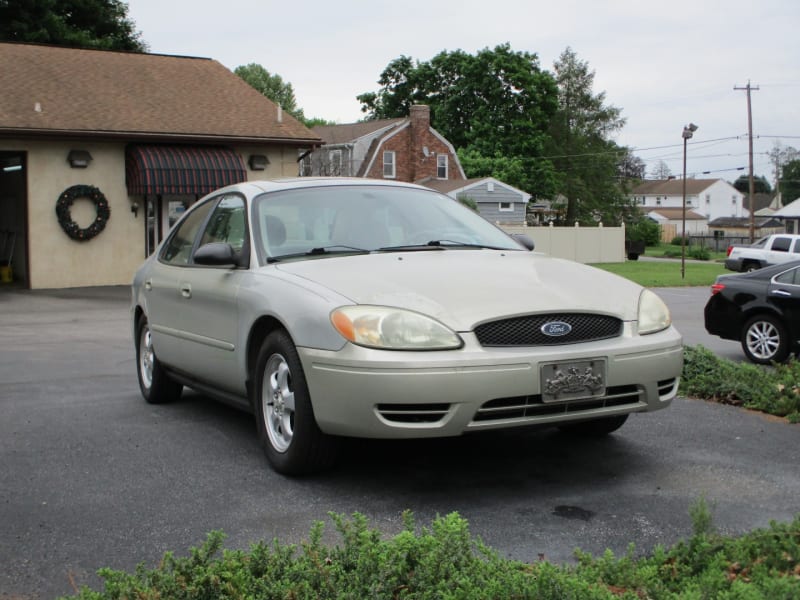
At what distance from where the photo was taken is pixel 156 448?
6109mm

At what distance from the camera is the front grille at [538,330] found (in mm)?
4758

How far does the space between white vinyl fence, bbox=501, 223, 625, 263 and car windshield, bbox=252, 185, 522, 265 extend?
116 feet

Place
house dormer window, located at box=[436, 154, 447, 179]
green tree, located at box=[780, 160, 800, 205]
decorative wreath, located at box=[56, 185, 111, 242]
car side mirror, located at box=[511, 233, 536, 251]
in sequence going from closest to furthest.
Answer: car side mirror, located at box=[511, 233, 536, 251] → decorative wreath, located at box=[56, 185, 111, 242] → house dormer window, located at box=[436, 154, 447, 179] → green tree, located at box=[780, 160, 800, 205]

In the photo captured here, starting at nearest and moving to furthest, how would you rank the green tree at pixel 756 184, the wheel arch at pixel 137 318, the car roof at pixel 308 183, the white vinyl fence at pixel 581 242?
1. the car roof at pixel 308 183
2. the wheel arch at pixel 137 318
3. the white vinyl fence at pixel 581 242
4. the green tree at pixel 756 184

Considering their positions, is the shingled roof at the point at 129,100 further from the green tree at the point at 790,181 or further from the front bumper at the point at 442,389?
the green tree at the point at 790,181

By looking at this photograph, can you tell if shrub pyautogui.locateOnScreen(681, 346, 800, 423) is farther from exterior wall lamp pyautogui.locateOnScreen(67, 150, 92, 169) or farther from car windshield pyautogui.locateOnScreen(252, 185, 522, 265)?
exterior wall lamp pyautogui.locateOnScreen(67, 150, 92, 169)

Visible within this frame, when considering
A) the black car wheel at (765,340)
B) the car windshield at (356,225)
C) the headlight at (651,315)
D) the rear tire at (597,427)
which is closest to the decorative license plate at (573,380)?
the headlight at (651,315)

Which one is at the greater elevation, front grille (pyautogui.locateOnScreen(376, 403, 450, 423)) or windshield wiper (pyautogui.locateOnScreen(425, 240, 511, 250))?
windshield wiper (pyautogui.locateOnScreen(425, 240, 511, 250))

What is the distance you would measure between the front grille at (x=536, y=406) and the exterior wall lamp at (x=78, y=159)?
20.6 m

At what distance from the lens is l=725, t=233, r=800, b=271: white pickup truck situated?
33969mm

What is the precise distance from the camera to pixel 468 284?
5.05m

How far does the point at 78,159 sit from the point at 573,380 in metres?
20.7

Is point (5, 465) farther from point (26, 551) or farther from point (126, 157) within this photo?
point (126, 157)

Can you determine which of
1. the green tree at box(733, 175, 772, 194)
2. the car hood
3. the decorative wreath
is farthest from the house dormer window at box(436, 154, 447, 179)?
the green tree at box(733, 175, 772, 194)
